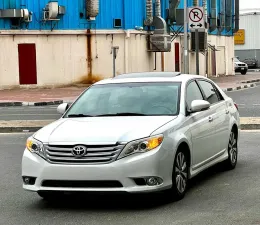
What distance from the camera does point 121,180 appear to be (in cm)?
796

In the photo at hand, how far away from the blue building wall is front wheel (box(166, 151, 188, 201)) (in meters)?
31.0

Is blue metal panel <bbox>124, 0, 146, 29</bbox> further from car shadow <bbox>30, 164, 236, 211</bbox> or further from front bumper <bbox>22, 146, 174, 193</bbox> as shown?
front bumper <bbox>22, 146, 174, 193</bbox>

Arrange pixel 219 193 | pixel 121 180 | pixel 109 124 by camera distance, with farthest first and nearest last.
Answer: pixel 219 193 < pixel 109 124 < pixel 121 180

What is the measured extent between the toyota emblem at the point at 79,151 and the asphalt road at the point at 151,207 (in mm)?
630

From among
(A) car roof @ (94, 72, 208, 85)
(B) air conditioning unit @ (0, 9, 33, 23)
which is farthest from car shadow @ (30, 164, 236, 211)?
(B) air conditioning unit @ (0, 9, 33, 23)

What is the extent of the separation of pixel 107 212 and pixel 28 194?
155cm

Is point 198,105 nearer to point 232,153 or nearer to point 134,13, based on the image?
point 232,153

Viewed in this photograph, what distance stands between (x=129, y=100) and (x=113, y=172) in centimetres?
171

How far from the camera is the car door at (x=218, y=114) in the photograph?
10133 millimetres

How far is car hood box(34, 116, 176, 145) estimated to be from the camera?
8.05m

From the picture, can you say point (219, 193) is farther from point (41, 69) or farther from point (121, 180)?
point (41, 69)

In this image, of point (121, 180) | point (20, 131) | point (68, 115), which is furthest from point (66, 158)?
point (20, 131)

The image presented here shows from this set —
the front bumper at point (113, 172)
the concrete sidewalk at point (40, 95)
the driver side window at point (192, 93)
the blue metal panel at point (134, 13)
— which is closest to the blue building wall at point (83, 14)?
the blue metal panel at point (134, 13)

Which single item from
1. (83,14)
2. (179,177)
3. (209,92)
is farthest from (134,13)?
(179,177)
